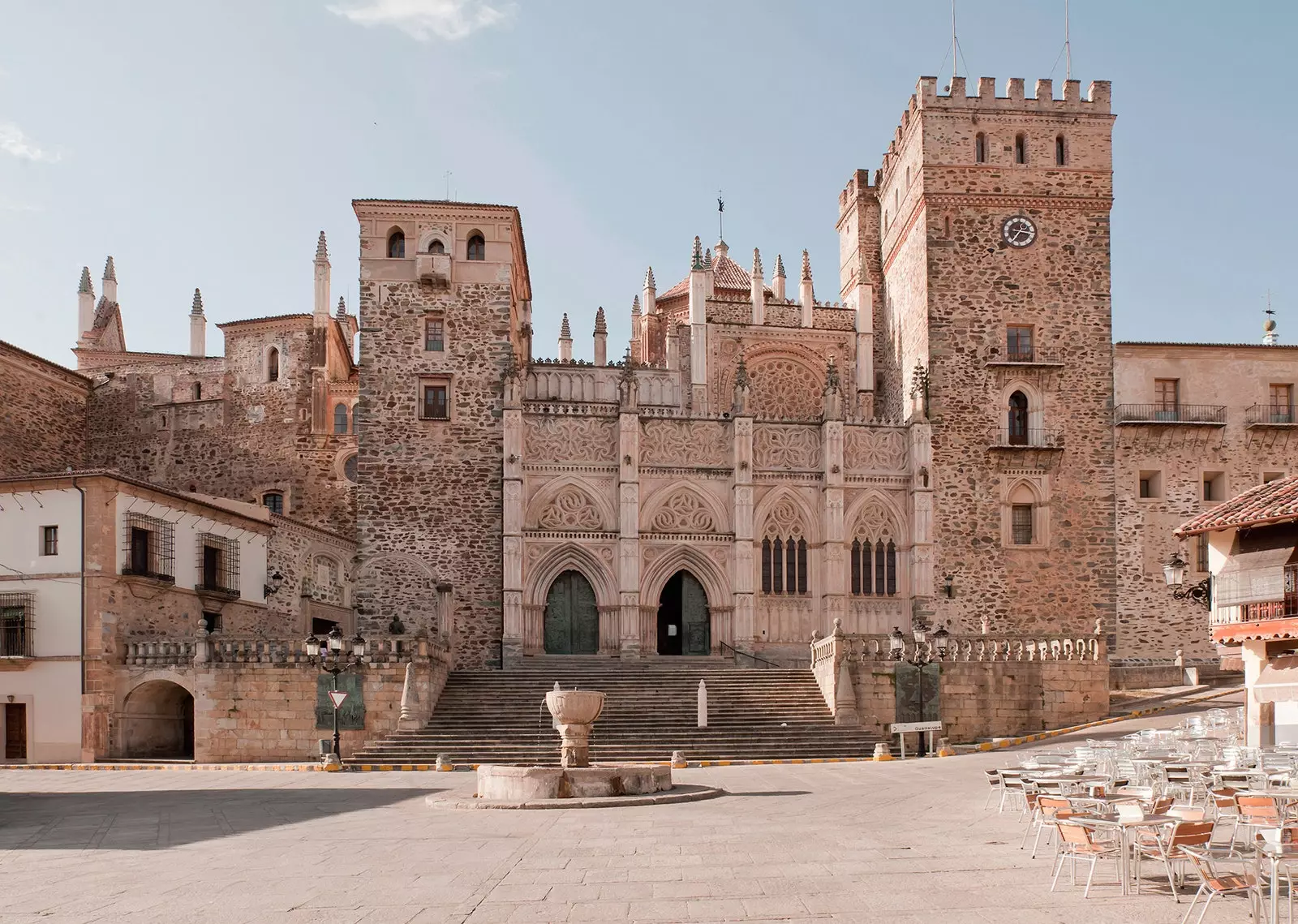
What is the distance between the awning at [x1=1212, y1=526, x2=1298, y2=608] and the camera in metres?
27.7

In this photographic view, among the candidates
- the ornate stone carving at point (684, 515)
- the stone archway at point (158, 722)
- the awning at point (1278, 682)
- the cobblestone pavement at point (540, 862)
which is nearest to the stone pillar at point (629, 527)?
the ornate stone carving at point (684, 515)

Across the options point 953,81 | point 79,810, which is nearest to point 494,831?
point 79,810

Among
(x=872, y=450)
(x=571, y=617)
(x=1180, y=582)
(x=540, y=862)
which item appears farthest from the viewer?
(x=872, y=450)

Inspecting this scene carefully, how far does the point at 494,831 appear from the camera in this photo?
1764 centimetres

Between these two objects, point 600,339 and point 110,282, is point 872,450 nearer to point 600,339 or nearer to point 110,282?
point 600,339

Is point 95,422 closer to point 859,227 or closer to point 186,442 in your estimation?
point 186,442

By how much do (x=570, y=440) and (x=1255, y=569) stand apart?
19.8 meters

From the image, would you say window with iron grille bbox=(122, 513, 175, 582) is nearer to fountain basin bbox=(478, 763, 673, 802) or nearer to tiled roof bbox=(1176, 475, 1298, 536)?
fountain basin bbox=(478, 763, 673, 802)

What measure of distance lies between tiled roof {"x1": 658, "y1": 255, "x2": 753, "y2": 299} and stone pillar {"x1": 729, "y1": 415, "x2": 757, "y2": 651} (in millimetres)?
11710

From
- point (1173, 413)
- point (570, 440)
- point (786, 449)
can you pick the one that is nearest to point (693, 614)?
point (786, 449)

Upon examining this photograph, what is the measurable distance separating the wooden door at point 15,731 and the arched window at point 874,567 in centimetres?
2299

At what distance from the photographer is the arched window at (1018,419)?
4234 cm

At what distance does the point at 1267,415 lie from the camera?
44312 mm

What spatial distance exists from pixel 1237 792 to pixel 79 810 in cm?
1686
